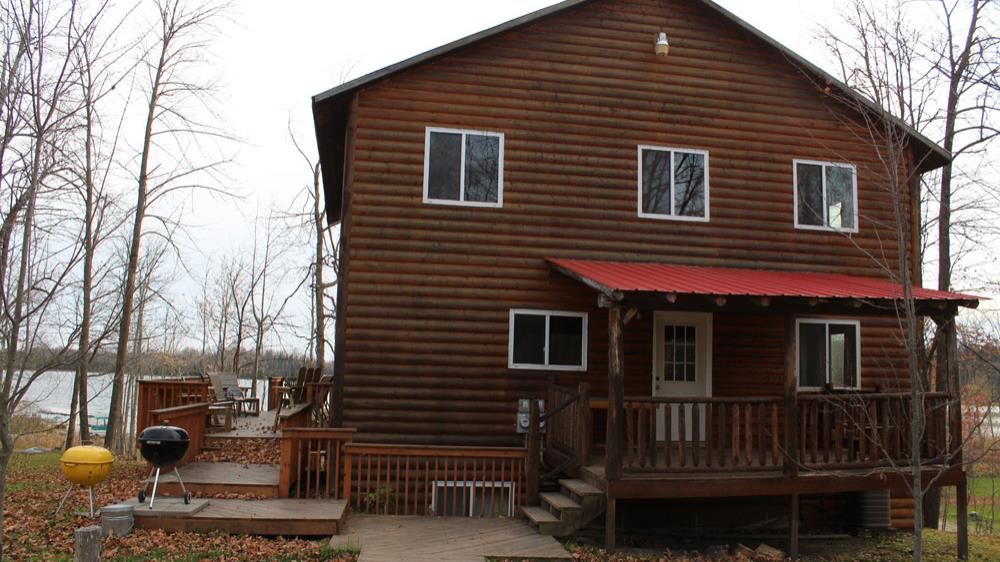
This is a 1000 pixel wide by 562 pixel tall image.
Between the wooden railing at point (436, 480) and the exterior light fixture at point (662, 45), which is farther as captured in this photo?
the exterior light fixture at point (662, 45)

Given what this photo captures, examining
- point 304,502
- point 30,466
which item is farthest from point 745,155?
point 30,466

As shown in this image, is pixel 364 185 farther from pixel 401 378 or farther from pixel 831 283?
pixel 831 283

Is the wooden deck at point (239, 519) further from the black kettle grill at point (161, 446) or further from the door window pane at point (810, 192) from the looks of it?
the door window pane at point (810, 192)

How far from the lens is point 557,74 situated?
1243 centimetres

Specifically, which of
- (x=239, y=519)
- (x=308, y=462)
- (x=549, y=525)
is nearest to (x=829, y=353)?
(x=549, y=525)

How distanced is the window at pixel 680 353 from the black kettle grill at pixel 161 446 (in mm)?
7223

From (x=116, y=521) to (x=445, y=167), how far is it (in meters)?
6.54

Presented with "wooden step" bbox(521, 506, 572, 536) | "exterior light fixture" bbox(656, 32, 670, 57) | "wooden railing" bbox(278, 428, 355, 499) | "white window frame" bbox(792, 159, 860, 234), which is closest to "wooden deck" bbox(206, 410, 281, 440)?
"wooden railing" bbox(278, 428, 355, 499)

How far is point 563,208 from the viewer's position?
Result: 1216 cm

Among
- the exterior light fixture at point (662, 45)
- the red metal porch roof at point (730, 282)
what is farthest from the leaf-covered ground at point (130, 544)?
the exterior light fixture at point (662, 45)

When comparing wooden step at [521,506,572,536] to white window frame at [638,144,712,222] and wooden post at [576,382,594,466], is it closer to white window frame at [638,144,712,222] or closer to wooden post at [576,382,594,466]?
wooden post at [576,382,594,466]

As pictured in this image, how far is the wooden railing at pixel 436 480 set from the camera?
1024 centimetres

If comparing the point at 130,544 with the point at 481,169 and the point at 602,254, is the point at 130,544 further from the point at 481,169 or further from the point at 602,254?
the point at 602,254

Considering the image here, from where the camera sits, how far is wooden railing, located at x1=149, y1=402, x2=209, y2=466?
10.1m
